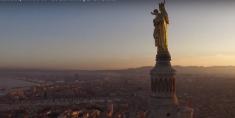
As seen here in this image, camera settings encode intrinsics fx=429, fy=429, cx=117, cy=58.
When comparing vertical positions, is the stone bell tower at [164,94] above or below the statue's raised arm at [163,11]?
below

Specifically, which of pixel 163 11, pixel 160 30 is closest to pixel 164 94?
pixel 160 30

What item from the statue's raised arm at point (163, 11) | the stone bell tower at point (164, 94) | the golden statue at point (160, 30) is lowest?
the stone bell tower at point (164, 94)

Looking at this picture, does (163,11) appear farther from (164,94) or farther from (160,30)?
(164,94)

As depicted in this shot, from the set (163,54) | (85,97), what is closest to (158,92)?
(163,54)

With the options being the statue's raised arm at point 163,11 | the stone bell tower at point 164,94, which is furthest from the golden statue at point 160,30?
the stone bell tower at point 164,94

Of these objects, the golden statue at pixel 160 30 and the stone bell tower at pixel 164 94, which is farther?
the golden statue at pixel 160 30

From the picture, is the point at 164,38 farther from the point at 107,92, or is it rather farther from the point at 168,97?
the point at 107,92

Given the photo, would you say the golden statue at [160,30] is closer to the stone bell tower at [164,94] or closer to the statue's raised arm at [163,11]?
the statue's raised arm at [163,11]

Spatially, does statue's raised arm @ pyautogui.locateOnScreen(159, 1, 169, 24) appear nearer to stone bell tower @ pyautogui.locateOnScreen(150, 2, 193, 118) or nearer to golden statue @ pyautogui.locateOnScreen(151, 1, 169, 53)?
golden statue @ pyautogui.locateOnScreen(151, 1, 169, 53)

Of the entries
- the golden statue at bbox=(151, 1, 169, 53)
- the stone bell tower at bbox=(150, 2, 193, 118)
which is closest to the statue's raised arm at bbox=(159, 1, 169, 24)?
the golden statue at bbox=(151, 1, 169, 53)

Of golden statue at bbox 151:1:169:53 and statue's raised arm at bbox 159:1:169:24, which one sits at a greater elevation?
statue's raised arm at bbox 159:1:169:24

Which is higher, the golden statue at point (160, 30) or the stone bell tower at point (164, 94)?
the golden statue at point (160, 30)
